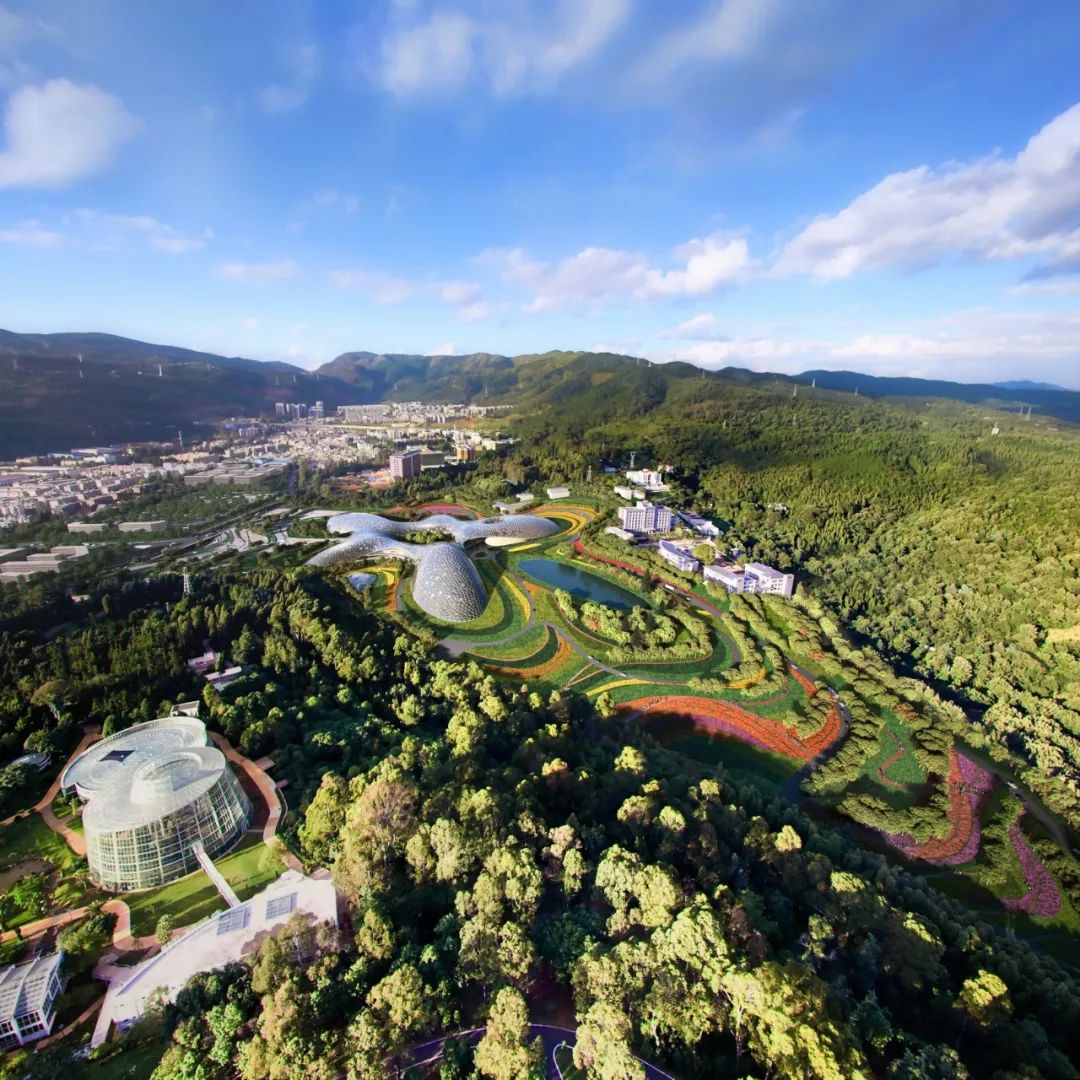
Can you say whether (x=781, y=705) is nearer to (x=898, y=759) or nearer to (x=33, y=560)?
(x=898, y=759)

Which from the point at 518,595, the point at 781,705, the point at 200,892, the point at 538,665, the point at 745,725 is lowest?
the point at 745,725

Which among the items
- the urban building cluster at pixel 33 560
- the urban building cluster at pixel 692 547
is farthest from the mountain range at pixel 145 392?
the urban building cluster at pixel 692 547

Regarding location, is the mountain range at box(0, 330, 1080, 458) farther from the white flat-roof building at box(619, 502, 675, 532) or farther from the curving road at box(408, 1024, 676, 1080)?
the curving road at box(408, 1024, 676, 1080)

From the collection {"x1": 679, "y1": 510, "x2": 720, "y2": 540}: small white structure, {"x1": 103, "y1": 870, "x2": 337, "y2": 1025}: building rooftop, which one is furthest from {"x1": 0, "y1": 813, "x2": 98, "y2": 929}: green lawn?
{"x1": 679, "y1": 510, "x2": 720, "y2": 540}: small white structure

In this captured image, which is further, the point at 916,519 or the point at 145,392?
the point at 145,392

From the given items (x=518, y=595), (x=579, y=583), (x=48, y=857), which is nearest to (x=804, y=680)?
(x=579, y=583)

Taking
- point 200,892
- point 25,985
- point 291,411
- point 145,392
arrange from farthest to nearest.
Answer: point 291,411 < point 145,392 < point 200,892 < point 25,985

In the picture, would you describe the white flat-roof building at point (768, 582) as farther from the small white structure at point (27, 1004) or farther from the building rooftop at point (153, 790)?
the small white structure at point (27, 1004)

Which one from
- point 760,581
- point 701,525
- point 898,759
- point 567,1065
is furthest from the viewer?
point 701,525
